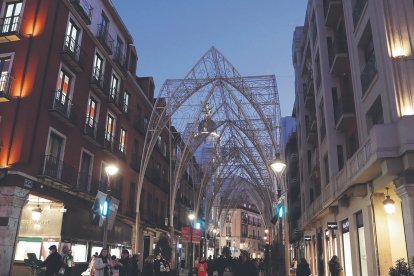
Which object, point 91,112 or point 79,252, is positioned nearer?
point 79,252

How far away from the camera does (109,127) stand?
99.2ft

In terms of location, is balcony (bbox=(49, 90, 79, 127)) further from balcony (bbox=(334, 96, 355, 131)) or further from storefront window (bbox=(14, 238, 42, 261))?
balcony (bbox=(334, 96, 355, 131))

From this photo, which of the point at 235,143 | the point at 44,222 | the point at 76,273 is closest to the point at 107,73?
the point at 44,222

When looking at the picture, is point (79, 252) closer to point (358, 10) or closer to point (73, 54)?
point (73, 54)

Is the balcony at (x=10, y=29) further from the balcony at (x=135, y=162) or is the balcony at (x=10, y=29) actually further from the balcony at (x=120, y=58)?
the balcony at (x=135, y=162)

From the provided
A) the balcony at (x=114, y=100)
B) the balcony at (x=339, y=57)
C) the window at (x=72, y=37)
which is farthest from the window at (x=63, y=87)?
the balcony at (x=339, y=57)

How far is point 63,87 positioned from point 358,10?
15879 mm

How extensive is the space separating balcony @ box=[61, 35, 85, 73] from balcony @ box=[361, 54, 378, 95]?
1519cm

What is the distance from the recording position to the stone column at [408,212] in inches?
473

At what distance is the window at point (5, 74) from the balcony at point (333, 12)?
54.9 ft

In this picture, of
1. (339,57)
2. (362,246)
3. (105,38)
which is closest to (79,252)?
(105,38)

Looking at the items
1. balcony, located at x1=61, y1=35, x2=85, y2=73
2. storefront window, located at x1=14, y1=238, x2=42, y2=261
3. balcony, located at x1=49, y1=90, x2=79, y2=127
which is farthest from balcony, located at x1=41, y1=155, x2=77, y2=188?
balcony, located at x1=61, y1=35, x2=85, y2=73

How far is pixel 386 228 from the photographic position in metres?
15.6

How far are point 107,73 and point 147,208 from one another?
14.9 metres
